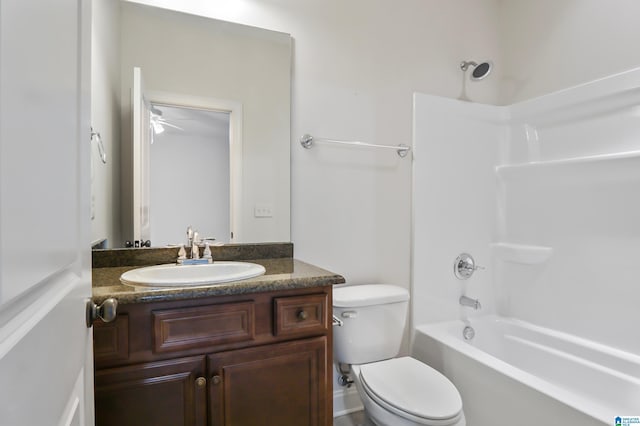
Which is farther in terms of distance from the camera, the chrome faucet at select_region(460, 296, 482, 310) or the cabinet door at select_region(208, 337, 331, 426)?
the chrome faucet at select_region(460, 296, 482, 310)

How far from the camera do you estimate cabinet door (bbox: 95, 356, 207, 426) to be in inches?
38.1

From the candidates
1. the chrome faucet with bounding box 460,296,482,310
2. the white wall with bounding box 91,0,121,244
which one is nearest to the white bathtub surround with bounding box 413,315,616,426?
the chrome faucet with bounding box 460,296,482,310

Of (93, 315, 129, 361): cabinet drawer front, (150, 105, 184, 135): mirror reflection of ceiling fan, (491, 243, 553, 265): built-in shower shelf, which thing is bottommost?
(93, 315, 129, 361): cabinet drawer front

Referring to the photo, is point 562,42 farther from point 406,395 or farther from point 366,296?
point 406,395

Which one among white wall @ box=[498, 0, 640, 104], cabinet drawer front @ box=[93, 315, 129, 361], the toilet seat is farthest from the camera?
white wall @ box=[498, 0, 640, 104]

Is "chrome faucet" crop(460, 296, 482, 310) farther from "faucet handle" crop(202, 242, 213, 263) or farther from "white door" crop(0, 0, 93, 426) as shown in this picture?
"white door" crop(0, 0, 93, 426)

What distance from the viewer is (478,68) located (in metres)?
2.11

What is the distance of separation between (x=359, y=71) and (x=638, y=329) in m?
1.98

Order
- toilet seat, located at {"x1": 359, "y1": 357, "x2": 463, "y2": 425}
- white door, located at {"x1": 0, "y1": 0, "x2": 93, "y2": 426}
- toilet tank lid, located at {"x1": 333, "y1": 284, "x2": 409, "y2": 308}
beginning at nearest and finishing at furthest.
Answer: white door, located at {"x1": 0, "y1": 0, "x2": 93, "y2": 426}
toilet seat, located at {"x1": 359, "y1": 357, "x2": 463, "y2": 425}
toilet tank lid, located at {"x1": 333, "y1": 284, "x2": 409, "y2": 308}

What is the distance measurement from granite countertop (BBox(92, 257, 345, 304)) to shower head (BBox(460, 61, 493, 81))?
5.55 ft

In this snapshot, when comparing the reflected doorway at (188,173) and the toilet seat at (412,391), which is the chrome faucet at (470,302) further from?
the reflected doorway at (188,173)

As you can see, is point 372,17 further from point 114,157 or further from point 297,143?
point 114,157

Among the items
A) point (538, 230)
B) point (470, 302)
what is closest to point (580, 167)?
point (538, 230)

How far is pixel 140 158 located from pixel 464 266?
1962 mm
